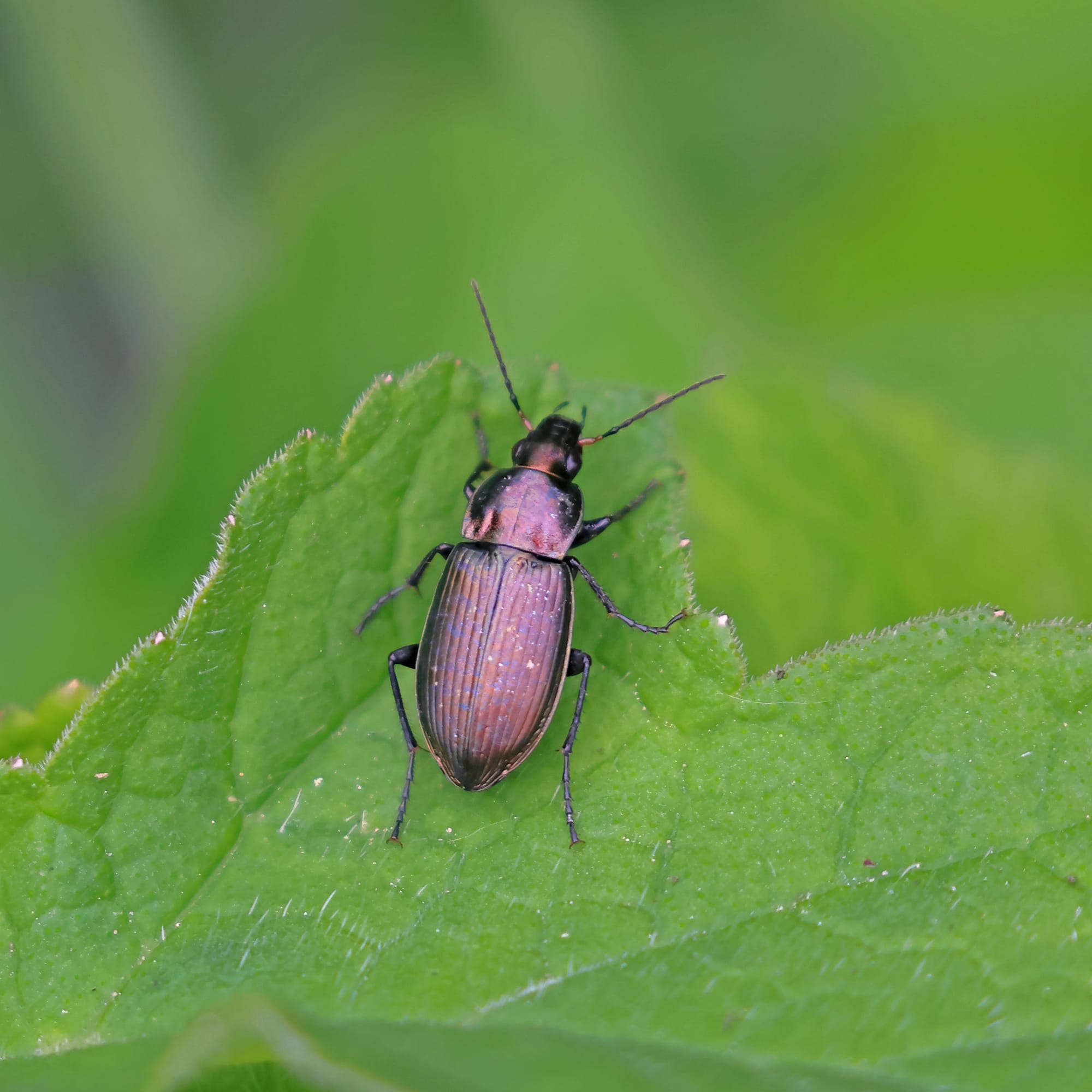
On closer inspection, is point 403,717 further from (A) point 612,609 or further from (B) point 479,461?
(B) point 479,461

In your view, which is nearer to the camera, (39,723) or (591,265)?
(39,723)

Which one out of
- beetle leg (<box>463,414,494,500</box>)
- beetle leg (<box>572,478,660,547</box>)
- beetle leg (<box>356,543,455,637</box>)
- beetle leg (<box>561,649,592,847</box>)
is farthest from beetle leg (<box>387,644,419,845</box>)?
beetle leg (<box>572,478,660,547</box>)

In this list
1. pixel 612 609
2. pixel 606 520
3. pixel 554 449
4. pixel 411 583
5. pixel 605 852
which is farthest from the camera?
pixel 554 449

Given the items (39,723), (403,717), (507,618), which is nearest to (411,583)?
(507,618)

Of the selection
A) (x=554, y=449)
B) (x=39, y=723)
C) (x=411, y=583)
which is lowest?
(x=39, y=723)

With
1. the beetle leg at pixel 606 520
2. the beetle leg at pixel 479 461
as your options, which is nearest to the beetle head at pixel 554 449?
the beetle leg at pixel 479 461

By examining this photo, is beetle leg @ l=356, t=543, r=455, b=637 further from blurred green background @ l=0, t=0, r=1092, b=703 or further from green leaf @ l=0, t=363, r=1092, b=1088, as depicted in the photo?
green leaf @ l=0, t=363, r=1092, b=1088
